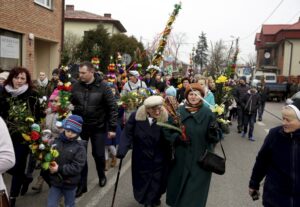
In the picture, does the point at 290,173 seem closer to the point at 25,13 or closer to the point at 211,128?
the point at 211,128

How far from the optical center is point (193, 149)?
429 centimetres

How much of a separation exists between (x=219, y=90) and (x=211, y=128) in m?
6.02

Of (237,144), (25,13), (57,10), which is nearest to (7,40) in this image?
(25,13)

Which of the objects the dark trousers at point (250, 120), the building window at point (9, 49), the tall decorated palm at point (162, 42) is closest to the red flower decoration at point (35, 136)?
the tall decorated palm at point (162, 42)

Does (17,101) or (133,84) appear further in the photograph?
(133,84)

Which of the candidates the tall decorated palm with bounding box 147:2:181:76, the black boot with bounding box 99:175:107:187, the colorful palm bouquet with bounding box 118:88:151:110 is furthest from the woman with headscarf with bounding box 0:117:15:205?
the tall decorated palm with bounding box 147:2:181:76

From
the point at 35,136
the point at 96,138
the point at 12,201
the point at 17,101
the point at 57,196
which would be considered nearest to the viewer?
the point at 35,136

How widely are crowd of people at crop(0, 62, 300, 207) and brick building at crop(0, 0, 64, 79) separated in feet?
27.2

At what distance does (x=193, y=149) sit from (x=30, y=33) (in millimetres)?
11520

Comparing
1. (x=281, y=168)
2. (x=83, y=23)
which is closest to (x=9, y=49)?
(x=281, y=168)

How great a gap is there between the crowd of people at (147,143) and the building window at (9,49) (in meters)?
8.35

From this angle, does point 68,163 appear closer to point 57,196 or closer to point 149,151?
point 57,196

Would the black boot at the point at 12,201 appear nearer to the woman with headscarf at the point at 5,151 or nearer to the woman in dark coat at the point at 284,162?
the woman with headscarf at the point at 5,151

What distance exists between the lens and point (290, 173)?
323 cm
